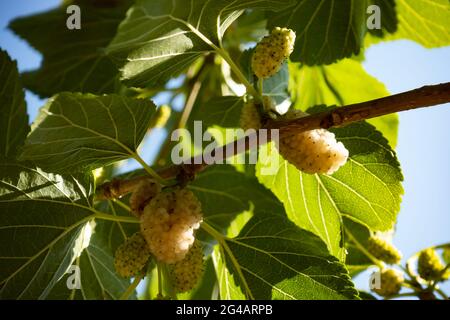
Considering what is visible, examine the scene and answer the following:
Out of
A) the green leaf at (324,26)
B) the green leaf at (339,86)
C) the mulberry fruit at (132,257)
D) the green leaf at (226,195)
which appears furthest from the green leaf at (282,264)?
the green leaf at (339,86)

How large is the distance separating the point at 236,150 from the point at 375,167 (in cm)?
31

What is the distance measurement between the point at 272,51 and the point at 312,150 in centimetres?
17

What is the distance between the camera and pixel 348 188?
1.04m

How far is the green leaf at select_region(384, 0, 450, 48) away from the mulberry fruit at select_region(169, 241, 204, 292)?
2.52 feet

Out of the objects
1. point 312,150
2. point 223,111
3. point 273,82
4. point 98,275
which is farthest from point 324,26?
point 98,275

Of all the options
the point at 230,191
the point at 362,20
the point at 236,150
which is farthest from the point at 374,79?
the point at 236,150

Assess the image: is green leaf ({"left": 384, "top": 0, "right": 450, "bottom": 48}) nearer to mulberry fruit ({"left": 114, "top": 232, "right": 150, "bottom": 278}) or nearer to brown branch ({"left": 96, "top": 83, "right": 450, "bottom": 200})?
brown branch ({"left": 96, "top": 83, "right": 450, "bottom": 200})

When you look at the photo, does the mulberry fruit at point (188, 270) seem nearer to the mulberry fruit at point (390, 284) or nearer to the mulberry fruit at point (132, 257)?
the mulberry fruit at point (132, 257)

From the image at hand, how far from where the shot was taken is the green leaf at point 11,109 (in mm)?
1039

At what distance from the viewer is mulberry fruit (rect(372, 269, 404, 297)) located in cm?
119

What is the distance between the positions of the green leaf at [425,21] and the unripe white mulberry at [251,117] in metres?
0.57

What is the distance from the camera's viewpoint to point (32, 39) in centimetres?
170

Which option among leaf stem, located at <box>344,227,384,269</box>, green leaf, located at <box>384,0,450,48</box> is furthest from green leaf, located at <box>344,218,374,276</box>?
green leaf, located at <box>384,0,450,48</box>
